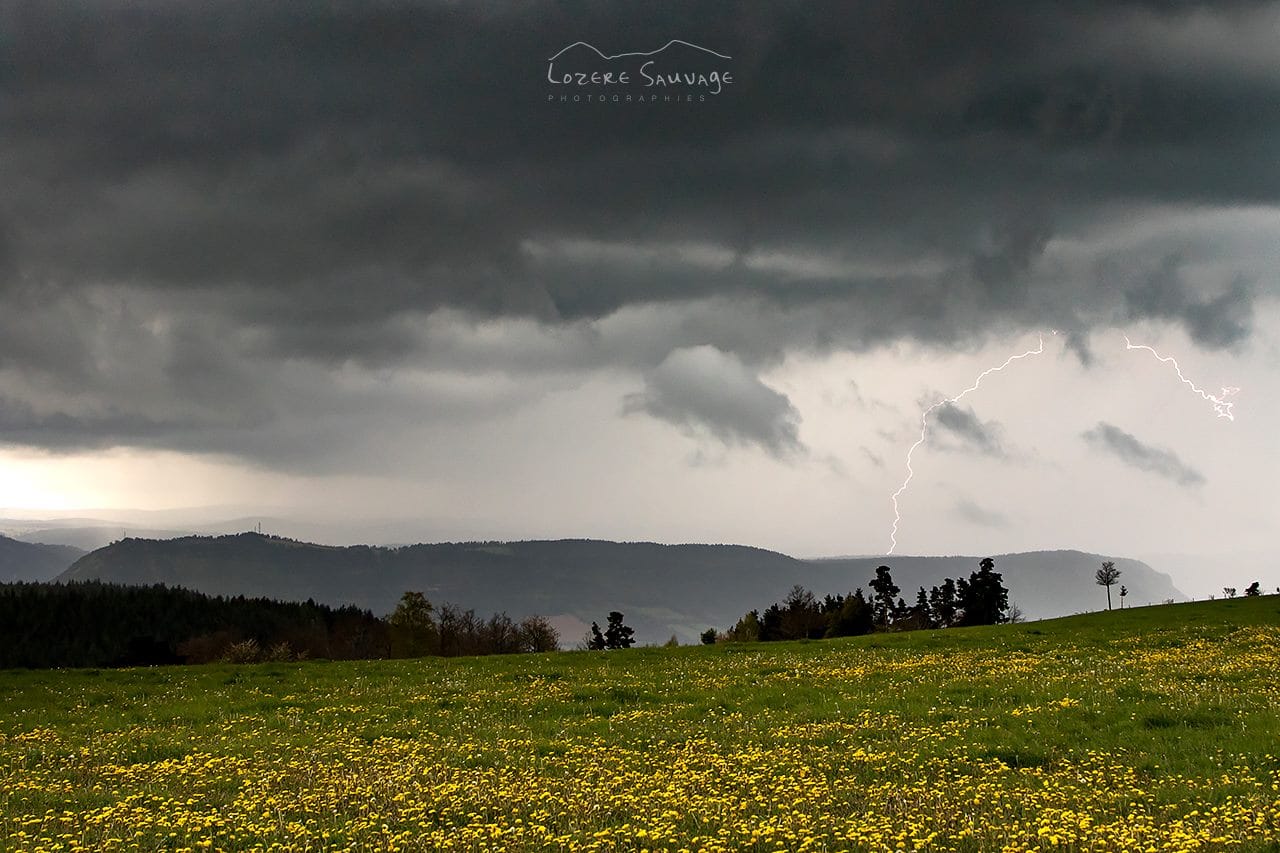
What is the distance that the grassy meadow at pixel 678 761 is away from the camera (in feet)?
48.5

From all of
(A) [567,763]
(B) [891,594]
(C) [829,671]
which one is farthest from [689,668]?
(B) [891,594]

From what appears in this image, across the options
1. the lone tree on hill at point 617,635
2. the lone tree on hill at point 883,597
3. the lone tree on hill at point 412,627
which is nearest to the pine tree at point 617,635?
the lone tree on hill at point 617,635

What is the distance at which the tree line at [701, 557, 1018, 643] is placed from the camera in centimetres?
13575

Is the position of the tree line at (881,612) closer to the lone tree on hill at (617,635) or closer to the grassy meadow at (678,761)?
the lone tree on hill at (617,635)

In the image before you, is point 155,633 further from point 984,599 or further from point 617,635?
point 984,599

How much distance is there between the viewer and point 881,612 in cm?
14800

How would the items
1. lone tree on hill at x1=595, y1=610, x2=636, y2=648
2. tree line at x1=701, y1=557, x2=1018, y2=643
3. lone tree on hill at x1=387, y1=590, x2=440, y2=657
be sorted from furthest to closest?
Result: tree line at x1=701, y1=557, x2=1018, y2=643 → lone tree on hill at x1=595, y1=610, x2=636, y2=648 → lone tree on hill at x1=387, y1=590, x2=440, y2=657

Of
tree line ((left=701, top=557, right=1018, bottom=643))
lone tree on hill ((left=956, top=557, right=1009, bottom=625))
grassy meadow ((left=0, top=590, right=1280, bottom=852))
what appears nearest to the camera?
grassy meadow ((left=0, top=590, right=1280, bottom=852))

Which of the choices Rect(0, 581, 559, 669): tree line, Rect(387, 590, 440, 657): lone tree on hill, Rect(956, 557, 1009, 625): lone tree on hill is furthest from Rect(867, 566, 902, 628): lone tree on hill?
Rect(387, 590, 440, 657): lone tree on hill

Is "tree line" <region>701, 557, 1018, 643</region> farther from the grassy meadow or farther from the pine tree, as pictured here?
the grassy meadow

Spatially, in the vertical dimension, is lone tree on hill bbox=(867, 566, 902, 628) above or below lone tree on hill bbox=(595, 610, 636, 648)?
above

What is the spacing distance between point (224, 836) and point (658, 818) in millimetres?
6843

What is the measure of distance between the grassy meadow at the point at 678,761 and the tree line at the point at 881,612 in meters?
96.2

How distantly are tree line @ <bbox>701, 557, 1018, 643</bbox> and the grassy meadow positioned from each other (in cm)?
9624
